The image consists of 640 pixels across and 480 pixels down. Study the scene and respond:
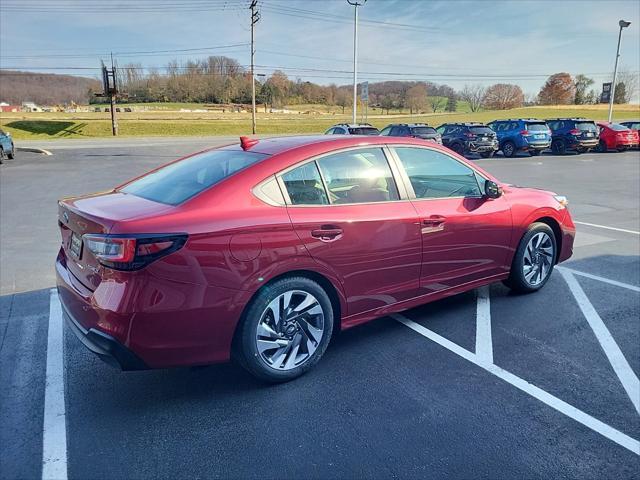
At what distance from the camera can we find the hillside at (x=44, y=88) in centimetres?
10988

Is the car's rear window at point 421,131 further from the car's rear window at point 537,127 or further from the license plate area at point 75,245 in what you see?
the license plate area at point 75,245

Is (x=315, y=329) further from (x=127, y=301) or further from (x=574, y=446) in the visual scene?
(x=574, y=446)

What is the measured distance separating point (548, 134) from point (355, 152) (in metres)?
23.7

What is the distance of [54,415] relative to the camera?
9.39 feet

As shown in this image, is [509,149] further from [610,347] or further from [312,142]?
[312,142]

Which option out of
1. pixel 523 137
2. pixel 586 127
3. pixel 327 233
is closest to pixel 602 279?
pixel 327 233

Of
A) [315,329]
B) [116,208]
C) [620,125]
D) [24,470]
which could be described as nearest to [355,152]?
[315,329]

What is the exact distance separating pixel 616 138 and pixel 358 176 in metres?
28.2

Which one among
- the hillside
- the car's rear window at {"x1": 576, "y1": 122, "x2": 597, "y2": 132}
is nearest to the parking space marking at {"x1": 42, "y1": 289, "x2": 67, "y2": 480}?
the car's rear window at {"x1": 576, "y1": 122, "x2": 597, "y2": 132}

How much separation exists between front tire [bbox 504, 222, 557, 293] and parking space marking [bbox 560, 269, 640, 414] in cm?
39

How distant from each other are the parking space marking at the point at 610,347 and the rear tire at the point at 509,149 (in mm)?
20445

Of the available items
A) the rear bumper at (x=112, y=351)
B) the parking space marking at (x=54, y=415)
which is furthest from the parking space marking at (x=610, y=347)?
the parking space marking at (x=54, y=415)

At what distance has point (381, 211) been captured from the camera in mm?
3514

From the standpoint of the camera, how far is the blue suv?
2344 centimetres
